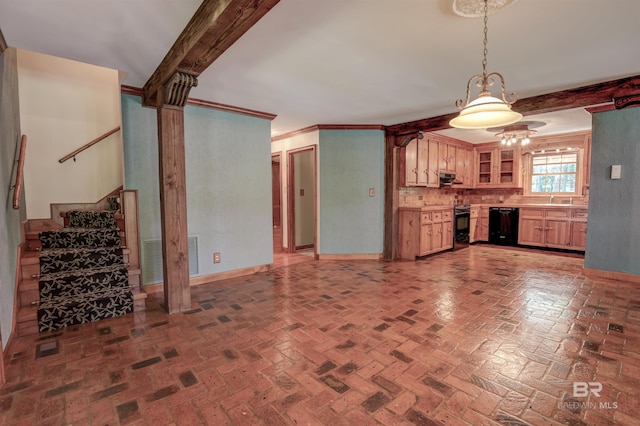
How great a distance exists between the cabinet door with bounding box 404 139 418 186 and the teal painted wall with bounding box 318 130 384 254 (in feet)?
1.60

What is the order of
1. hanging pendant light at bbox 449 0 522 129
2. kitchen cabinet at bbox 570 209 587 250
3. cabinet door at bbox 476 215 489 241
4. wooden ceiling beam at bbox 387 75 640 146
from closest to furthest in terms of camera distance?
hanging pendant light at bbox 449 0 522 129 → wooden ceiling beam at bbox 387 75 640 146 → kitchen cabinet at bbox 570 209 587 250 → cabinet door at bbox 476 215 489 241

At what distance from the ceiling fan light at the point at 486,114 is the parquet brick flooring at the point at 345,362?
1669 millimetres

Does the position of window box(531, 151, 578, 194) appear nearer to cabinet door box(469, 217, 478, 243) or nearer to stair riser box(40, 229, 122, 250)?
cabinet door box(469, 217, 478, 243)

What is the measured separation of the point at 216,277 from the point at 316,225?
1.99 m

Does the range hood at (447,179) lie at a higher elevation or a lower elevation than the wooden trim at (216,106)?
lower

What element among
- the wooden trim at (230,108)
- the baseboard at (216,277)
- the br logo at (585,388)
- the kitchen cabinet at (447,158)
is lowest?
the br logo at (585,388)

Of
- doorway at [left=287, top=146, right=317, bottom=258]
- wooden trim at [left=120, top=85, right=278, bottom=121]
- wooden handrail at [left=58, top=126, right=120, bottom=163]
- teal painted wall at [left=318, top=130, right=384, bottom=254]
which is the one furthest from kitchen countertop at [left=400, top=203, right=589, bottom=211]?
wooden handrail at [left=58, top=126, right=120, bottom=163]

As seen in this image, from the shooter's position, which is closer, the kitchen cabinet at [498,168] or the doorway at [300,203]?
the doorway at [300,203]

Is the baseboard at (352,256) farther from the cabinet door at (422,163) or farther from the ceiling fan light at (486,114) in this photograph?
the ceiling fan light at (486,114)

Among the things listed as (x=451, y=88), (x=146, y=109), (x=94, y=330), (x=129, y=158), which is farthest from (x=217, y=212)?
(x=451, y=88)

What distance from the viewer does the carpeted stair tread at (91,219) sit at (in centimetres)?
366

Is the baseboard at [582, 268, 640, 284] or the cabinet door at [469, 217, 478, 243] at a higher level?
the cabinet door at [469, 217, 478, 243]

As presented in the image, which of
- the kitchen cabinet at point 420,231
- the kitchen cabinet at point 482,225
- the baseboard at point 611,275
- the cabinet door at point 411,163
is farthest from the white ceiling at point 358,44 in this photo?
the kitchen cabinet at point 482,225

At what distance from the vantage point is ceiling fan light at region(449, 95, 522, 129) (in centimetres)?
191
